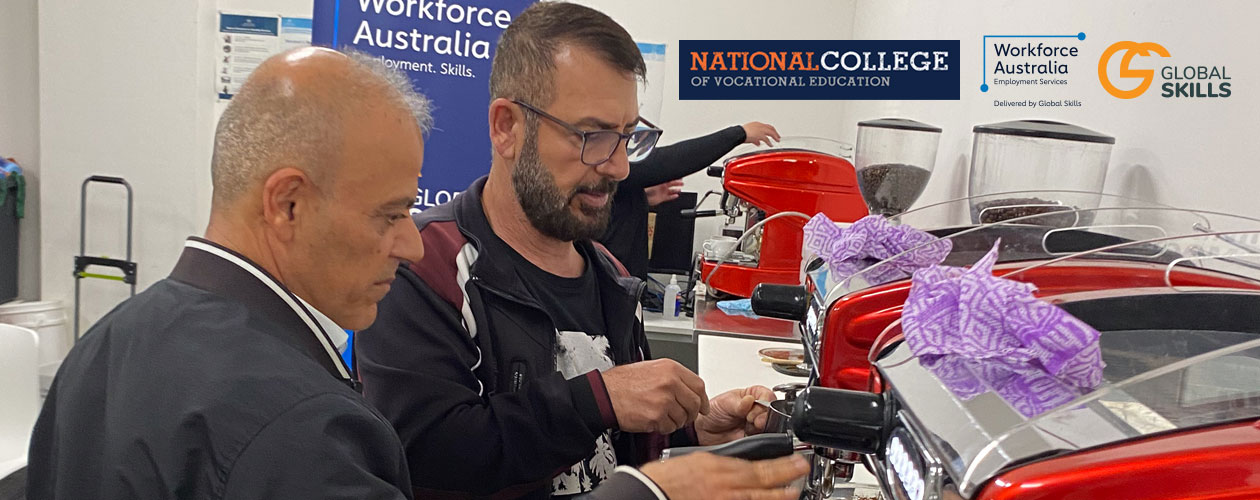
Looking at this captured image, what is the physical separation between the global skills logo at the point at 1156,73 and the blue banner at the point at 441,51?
5.30ft

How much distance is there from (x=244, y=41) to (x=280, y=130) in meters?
4.65

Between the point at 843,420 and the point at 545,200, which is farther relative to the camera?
the point at 545,200

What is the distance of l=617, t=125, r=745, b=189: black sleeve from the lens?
126 inches

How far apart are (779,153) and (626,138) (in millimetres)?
1375

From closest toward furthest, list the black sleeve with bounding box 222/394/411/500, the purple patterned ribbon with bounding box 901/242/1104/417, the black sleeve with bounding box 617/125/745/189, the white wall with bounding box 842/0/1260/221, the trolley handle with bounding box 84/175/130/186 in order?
the purple patterned ribbon with bounding box 901/242/1104/417, the black sleeve with bounding box 222/394/411/500, the white wall with bounding box 842/0/1260/221, the black sleeve with bounding box 617/125/745/189, the trolley handle with bounding box 84/175/130/186

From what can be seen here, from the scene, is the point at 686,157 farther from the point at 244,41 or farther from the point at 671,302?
the point at 244,41

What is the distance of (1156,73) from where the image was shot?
1.45 m

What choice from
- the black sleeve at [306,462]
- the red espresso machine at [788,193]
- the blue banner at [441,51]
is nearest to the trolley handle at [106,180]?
the blue banner at [441,51]

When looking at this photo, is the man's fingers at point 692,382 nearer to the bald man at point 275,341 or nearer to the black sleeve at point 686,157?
the bald man at point 275,341

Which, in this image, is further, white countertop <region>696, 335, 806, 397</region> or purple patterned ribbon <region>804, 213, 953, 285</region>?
white countertop <region>696, 335, 806, 397</region>

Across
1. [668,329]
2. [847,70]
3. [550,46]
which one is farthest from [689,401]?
[668,329]

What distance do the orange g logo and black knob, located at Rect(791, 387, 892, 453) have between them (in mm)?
969

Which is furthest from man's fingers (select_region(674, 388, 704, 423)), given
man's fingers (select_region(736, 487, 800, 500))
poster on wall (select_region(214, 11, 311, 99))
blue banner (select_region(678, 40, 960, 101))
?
poster on wall (select_region(214, 11, 311, 99))

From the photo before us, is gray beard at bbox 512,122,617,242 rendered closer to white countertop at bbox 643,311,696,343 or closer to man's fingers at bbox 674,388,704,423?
man's fingers at bbox 674,388,704,423
